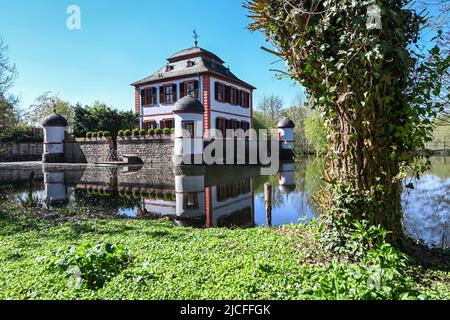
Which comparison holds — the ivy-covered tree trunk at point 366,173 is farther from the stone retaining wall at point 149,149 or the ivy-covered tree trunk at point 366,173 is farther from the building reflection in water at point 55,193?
the stone retaining wall at point 149,149

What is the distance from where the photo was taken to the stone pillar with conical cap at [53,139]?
2733cm

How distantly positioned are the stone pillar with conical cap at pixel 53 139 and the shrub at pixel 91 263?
2745 cm

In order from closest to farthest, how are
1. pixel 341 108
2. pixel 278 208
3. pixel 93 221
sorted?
pixel 341 108 < pixel 93 221 < pixel 278 208

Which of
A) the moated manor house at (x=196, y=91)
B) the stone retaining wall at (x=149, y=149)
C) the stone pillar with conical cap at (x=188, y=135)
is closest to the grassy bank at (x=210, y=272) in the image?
the stone pillar with conical cap at (x=188, y=135)

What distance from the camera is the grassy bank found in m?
2.55

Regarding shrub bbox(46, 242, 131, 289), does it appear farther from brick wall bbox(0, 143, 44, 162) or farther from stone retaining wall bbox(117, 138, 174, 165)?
brick wall bbox(0, 143, 44, 162)

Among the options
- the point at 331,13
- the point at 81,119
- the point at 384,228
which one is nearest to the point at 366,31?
the point at 331,13

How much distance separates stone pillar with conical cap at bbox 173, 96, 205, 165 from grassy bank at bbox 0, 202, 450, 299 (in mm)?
15134

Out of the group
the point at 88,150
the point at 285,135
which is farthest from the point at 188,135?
the point at 285,135

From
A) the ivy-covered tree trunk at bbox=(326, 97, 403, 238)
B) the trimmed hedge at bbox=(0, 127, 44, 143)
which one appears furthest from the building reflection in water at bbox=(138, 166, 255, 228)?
the trimmed hedge at bbox=(0, 127, 44, 143)

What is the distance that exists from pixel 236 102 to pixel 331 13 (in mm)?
24853

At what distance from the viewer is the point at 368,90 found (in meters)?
3.31
